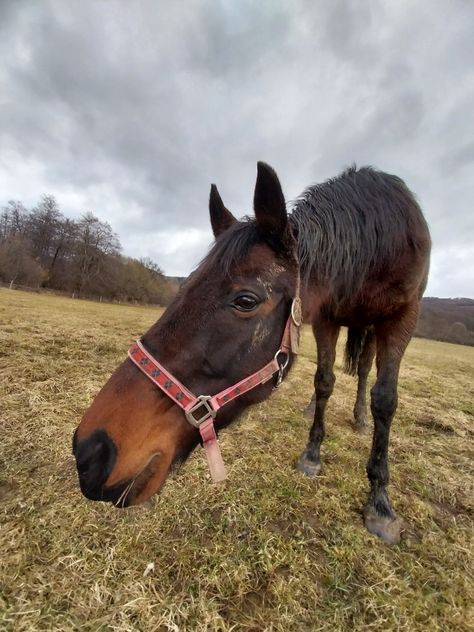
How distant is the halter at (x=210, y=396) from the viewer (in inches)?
61.7

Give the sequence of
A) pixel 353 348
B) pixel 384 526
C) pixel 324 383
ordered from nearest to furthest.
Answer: pixel 384 526 < pixel 324 383 < pixel 353 348

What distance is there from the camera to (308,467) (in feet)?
9.88

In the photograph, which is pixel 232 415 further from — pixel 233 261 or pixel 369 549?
pixel 369 549

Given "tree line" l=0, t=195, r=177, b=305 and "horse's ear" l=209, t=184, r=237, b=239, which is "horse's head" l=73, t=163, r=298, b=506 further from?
"tree line" l=0, t=195, r=177, b=305

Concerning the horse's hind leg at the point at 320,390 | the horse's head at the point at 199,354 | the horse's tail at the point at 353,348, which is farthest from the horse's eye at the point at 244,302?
the horse's tail at the point at 353,348

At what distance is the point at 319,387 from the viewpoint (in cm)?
345

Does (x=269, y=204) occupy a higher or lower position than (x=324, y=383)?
higher

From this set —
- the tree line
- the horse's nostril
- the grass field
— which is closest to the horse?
the horse's nostril

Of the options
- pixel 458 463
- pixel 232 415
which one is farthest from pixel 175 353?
pixel 458 463

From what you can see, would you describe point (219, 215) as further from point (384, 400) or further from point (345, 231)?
point (384, 400)

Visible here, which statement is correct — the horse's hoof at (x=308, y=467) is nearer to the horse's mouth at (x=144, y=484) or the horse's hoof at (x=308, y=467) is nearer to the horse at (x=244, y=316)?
the horse at (x=244, y=316)

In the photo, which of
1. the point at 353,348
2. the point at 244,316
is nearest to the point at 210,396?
the point at 244,316

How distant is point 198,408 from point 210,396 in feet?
0.30

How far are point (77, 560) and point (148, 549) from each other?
423 mm
